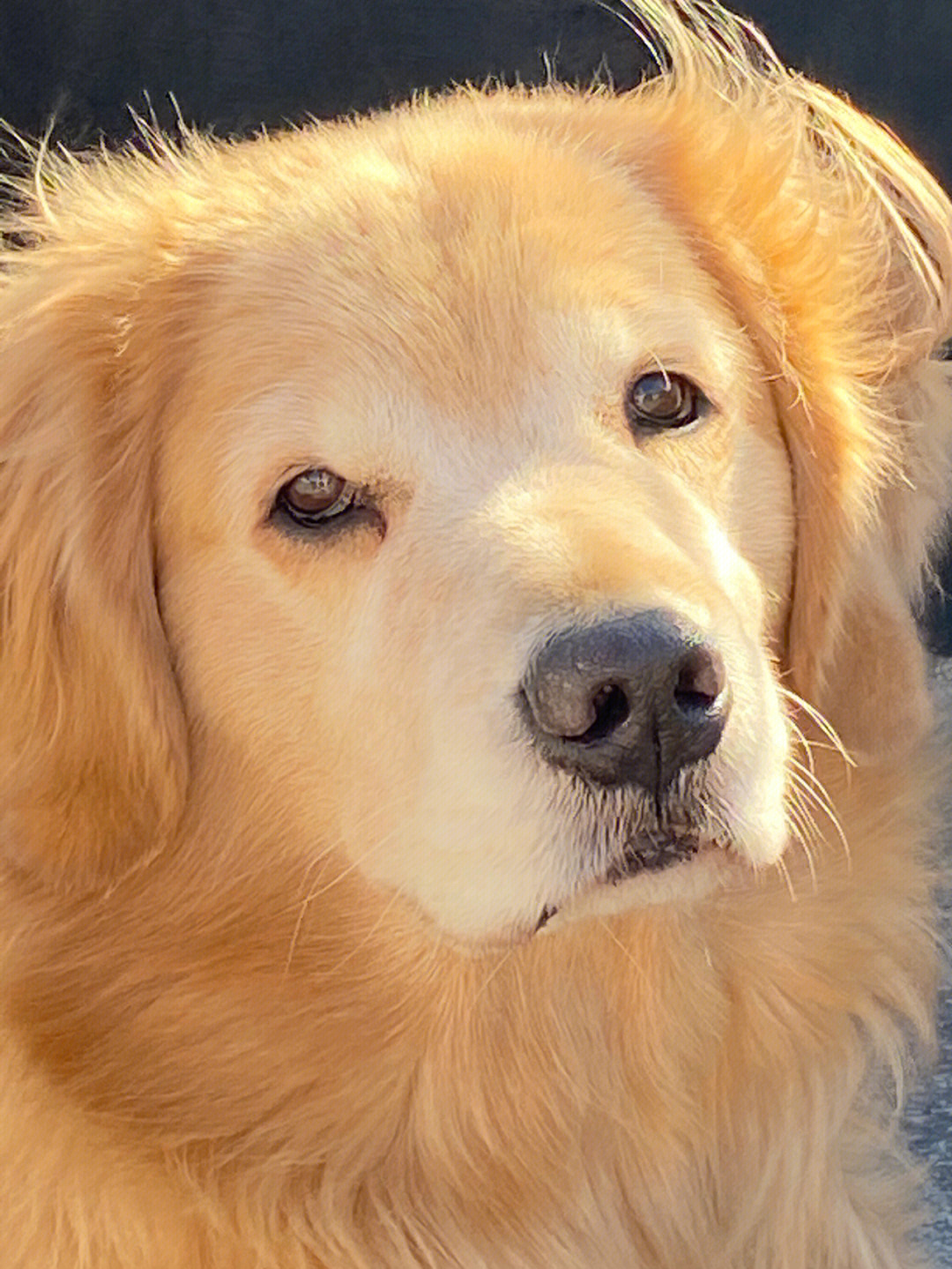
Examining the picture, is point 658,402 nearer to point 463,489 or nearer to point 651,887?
point 463,489

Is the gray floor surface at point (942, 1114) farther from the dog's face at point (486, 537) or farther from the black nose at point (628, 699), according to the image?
the black nose at point (628, 699)

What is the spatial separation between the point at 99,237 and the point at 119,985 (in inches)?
36.9

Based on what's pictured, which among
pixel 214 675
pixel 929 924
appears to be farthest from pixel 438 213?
pixel 929 924

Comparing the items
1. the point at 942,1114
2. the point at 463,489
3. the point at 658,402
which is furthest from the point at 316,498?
the point at 942,1114

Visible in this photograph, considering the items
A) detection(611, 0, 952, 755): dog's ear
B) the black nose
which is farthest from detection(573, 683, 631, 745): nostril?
detection(611, 0, 952, 755): dog's ear

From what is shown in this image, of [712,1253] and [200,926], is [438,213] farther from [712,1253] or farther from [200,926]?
[712,1253]

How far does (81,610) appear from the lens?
1.96m

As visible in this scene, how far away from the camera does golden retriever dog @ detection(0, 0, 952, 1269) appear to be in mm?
1831

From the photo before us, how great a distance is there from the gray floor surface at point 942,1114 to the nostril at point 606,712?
93 centimetres

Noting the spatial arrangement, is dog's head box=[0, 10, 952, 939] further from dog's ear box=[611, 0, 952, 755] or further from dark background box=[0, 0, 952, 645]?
dark background box=[0, 0, 952, 645]

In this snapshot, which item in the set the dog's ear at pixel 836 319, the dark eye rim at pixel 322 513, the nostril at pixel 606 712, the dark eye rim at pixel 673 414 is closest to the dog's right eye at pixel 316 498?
the dark eye rim at pixel 322 513

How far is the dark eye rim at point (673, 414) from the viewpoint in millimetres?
1921

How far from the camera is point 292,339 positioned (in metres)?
1.88

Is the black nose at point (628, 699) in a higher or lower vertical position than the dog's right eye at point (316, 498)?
lower
